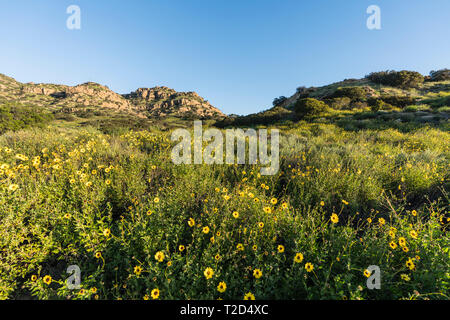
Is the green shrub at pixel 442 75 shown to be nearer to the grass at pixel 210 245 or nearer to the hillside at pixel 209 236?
the hillside at pixel 209 236

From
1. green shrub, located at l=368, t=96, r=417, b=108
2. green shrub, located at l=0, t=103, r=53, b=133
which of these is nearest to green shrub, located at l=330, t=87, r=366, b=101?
green shrub, located at l=368, t=96, r=417, b=108

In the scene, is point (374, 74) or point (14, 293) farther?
point (374, 74)

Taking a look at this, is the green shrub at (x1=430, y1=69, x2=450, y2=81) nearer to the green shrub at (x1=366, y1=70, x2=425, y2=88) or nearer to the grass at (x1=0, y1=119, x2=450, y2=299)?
the green shrub at (x1=366, y1=70, x2=425, y2=88)

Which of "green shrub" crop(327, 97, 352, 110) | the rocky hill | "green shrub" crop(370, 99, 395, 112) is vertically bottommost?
"green shrub" crop(370, 99, 395, 112)

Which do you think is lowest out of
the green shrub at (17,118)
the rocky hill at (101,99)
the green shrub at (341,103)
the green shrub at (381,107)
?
the green shrub at (17,118)

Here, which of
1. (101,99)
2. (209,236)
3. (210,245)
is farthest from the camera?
(101,99)

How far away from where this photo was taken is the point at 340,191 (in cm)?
338

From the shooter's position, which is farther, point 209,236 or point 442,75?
point 442,75

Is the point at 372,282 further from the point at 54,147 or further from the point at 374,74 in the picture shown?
the point at 374,74

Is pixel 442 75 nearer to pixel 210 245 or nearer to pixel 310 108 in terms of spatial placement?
pixel 310 108

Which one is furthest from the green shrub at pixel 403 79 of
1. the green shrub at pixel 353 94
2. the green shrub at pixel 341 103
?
the green shrub at pixel 341 103

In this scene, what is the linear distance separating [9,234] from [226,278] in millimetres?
2356

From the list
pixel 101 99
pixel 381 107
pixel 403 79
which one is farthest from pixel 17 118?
pixel 101 99
